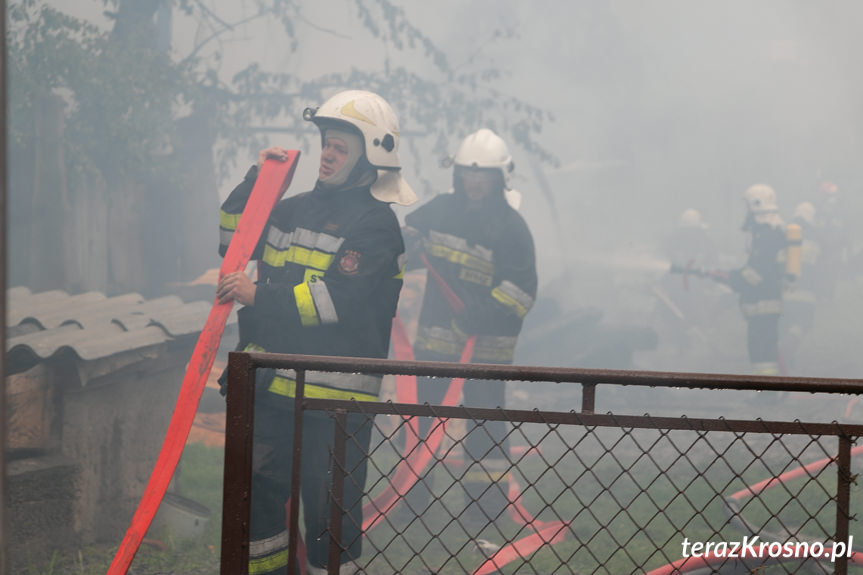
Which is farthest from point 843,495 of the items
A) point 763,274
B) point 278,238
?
point 763,274

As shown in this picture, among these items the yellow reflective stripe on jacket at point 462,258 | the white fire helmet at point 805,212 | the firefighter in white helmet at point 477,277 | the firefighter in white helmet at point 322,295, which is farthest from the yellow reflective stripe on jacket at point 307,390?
the white fire helmet at point 805,212

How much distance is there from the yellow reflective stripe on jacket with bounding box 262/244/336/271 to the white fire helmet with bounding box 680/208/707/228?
1012cm

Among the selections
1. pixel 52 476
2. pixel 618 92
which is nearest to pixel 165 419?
pixel 52 476

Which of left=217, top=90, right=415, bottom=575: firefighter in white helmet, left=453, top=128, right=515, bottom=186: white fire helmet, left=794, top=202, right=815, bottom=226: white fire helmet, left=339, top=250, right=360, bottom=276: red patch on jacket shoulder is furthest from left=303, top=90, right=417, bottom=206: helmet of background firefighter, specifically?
left=794, top=202, right=815, bottom=226: white fire helmet

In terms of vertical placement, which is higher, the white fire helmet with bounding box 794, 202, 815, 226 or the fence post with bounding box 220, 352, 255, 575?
the white fire helmet with bounding box 794, 202, 815, 226

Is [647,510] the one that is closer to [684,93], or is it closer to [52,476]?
[52,476]

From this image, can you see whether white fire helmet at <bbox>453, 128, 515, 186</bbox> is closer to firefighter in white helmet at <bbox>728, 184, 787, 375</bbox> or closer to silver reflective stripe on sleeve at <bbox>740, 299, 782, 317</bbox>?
firefighter in white helmet at <bbox>728, 184, 787, 375</bbox>

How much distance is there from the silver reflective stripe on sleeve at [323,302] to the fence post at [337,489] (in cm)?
96

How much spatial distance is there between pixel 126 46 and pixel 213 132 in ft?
3.80

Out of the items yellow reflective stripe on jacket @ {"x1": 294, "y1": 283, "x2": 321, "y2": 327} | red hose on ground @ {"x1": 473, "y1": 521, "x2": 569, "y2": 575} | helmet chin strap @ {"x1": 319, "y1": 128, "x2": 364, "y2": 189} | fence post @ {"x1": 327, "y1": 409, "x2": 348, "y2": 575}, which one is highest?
A: helmet chin strap @ {"x1": 319, "y1": 128, "x2": 364, "y2": 189}

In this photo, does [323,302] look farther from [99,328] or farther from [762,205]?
[762,205]

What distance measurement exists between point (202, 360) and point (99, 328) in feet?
4.50

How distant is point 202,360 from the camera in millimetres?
2982

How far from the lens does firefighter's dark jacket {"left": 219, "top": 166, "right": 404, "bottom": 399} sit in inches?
112
